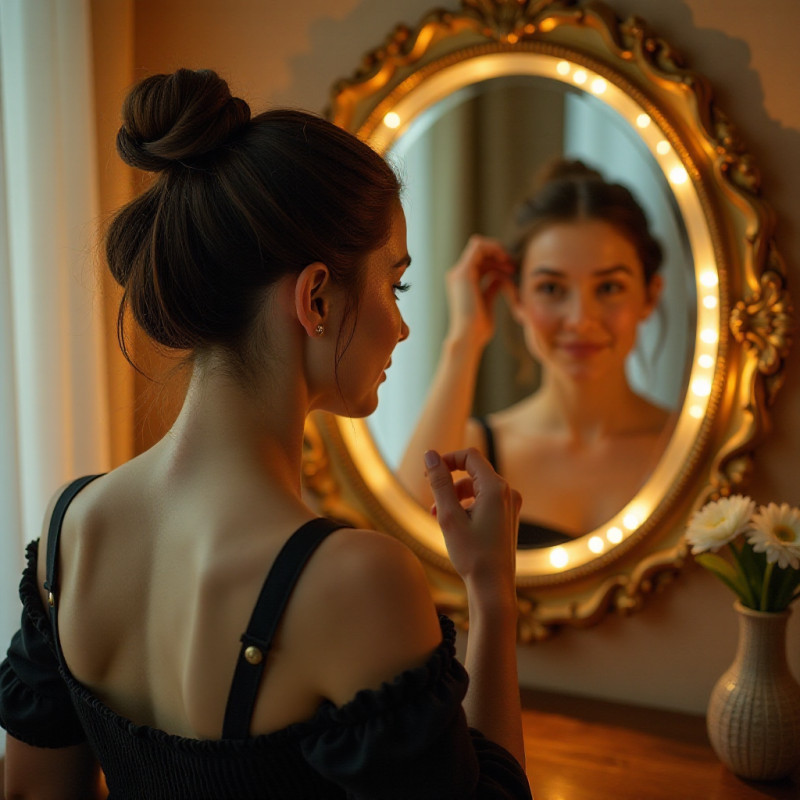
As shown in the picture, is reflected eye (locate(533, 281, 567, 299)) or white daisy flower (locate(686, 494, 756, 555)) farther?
reflected eye (locate(533, 281, 567, 299))

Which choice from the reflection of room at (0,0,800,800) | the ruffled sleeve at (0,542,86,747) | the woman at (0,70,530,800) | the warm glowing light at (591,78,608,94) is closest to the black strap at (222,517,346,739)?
the woman at (0,70,530,800)

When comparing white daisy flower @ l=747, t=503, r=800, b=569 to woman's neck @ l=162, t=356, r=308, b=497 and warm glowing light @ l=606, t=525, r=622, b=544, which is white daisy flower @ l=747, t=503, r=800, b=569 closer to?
warm glowing light @ l=606, t=525, r=622, b=544

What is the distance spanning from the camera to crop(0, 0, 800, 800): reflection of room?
1208 millimetres

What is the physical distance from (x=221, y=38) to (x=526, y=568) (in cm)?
106

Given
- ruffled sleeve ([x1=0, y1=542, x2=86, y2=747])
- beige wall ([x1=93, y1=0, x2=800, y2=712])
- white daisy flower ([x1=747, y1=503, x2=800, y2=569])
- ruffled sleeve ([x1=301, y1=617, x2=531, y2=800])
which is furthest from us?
beige wall ([x1=93, y1=0, x2=800, y2=712])

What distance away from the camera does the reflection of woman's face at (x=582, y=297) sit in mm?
1280

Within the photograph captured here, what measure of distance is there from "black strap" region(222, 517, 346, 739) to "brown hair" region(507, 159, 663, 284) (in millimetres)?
792

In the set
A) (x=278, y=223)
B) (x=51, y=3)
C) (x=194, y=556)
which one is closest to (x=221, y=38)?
(x=51, y=3)

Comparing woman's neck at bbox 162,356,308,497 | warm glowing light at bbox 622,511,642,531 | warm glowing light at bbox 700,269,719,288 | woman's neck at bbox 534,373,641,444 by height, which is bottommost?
warm glowing light at bbox 622,511,642,531

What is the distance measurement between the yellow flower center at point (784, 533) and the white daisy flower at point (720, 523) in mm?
35

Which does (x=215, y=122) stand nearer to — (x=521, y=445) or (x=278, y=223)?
(x=278, y=223)

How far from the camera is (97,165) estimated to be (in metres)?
1.42

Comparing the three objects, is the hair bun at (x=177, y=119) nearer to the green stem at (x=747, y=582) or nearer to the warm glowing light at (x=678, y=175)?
the warm glowing light at (x=678, y=175)

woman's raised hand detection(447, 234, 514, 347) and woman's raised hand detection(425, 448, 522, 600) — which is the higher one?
woman's raised hand detection(447, 234, 514, 347)
